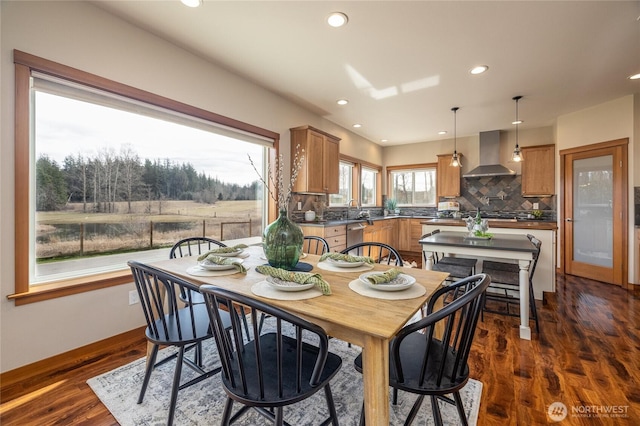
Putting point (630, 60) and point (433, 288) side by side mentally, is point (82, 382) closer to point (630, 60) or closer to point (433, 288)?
point (433, 288)

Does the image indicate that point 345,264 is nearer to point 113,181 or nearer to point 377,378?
point 377,378

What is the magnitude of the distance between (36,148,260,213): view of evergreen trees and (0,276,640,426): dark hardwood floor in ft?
4.02

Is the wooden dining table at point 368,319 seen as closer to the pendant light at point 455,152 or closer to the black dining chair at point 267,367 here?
the black dining chair at point 267,367

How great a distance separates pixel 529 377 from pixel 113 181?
356 cm

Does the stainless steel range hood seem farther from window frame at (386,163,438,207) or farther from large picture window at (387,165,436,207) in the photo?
large picture window at (387,165,436,207)

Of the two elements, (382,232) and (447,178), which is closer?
(382,232)

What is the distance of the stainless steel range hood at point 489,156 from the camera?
219 inches

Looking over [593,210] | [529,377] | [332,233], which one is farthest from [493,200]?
[529,377]

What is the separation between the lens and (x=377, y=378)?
0.97 meters

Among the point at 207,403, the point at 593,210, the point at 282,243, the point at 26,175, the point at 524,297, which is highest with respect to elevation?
the point at 26,175

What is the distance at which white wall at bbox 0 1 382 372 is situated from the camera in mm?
1759

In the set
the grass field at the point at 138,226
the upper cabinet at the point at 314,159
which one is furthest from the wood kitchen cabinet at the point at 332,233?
the grass field at the point at 138,226

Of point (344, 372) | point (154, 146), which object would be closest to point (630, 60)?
point (344, 372)

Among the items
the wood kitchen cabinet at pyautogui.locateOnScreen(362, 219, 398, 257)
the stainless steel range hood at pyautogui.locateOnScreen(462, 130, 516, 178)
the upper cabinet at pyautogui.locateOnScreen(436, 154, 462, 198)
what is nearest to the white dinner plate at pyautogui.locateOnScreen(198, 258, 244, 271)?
the wood kitchen cabinet at pyautogui.locateOnScreen(362, 219, 398, 257)
